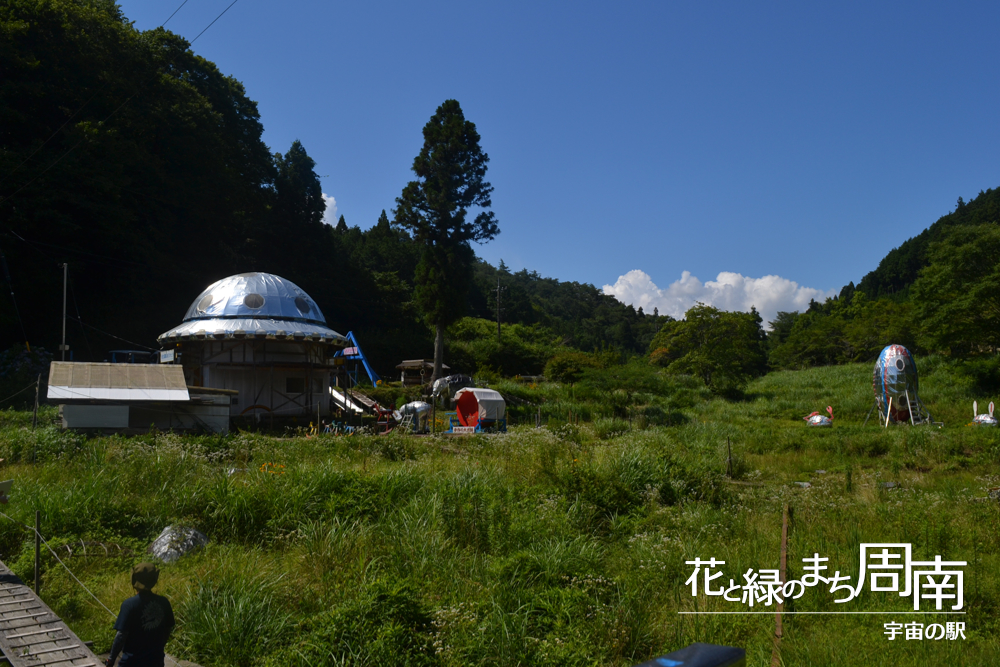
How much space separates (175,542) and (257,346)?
1869 cm

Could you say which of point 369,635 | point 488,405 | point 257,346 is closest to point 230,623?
point 369,635

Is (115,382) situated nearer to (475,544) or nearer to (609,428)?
(475,544)

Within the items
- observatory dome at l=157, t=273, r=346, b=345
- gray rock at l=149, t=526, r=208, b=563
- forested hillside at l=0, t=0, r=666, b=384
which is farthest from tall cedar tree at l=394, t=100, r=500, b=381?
gray rock at l=149, t=526, r=208, b=563

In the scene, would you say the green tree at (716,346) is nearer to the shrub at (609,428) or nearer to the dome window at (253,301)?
the shrub at (609,428)

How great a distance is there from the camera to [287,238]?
50.4 metres

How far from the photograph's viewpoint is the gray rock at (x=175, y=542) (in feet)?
23.1

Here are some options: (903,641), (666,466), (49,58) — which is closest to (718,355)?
(666,466)

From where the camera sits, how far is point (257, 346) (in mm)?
24781

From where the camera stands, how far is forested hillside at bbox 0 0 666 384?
29.6 metres

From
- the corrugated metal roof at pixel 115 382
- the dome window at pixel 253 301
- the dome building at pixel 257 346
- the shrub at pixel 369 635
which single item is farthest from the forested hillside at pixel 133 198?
the shrub at pixel 369 635

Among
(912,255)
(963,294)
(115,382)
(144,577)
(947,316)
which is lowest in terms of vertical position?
(144,577)

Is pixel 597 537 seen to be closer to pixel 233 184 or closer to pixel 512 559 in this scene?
pixel 512 559

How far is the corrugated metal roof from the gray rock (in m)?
9.99

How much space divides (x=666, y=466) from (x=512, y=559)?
6174 mm
